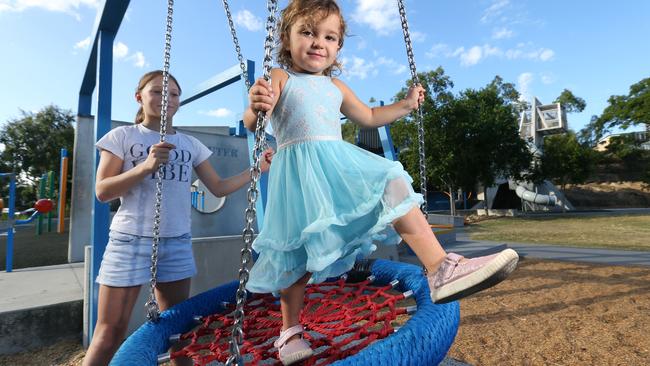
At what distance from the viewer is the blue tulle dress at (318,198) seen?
3.47 ft

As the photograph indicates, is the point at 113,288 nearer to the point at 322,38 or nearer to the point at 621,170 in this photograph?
the point at 322,38

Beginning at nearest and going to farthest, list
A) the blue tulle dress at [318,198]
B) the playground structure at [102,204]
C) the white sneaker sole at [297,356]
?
the blue tulle dress at [318,198] < the white sneaker sole at [297,356] < the playground structure at [102,204]

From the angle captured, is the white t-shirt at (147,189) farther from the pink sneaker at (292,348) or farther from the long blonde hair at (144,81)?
the pink sneaker at (292,348)

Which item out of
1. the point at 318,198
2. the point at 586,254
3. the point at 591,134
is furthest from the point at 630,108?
the point at 318,198

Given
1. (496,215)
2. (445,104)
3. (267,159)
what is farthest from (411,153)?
(267,159)

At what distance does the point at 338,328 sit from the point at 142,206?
3.30ft

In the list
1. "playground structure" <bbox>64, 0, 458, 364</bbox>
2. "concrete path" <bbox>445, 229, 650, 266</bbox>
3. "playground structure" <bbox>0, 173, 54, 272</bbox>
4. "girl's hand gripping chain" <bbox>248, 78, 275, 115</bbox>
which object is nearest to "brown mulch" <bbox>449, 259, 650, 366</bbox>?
"concrete path" <bbox>445, 229, 650, 266</bbox>

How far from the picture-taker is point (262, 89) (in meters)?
0.98

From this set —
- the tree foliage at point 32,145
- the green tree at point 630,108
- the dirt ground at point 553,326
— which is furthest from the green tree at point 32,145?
the green tree at point 630,108

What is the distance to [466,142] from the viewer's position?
626 inches

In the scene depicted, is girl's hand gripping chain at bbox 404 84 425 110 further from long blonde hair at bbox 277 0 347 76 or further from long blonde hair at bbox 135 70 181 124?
long blonde hair at bbox 135 70 181 124

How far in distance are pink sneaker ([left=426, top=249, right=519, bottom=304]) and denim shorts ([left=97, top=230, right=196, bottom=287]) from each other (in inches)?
42.9

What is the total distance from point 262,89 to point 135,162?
880 millimetres

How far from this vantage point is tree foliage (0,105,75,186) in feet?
63.5
